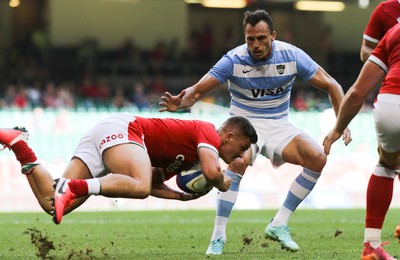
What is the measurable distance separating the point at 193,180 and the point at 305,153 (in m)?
1.44

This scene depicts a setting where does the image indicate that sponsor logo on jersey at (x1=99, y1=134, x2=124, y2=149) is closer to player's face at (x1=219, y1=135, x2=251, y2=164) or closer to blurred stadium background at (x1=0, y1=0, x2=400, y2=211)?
player's face at (x1=219, y1=135, x2=251, y2=164)

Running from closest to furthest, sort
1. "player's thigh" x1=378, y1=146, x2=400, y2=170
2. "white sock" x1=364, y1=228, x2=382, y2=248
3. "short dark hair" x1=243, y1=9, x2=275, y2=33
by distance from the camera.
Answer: "player's thigh" x1=378, y1=146, x2=400, y2=170 → "white sock" x1=364, y1=228, x2=382, y2=248 → "short dark hair" x1=243, y1=9, x2=275, y2=33

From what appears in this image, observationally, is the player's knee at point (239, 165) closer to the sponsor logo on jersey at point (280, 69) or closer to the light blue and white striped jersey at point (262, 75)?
the light blue and white striped jersey at point (262, 75)

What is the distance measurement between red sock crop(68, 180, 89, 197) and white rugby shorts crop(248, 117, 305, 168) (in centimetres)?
240

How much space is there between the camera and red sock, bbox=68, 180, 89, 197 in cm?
742

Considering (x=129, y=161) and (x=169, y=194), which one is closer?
(x=129, y=161)

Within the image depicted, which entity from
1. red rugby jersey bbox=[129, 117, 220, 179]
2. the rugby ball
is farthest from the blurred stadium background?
red rugby jersey bbox=[129, 117, 220, 179]

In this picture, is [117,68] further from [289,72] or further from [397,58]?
[397,58]

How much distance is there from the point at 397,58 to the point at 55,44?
24.0 meters

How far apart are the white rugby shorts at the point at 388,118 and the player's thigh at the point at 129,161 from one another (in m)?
2.04

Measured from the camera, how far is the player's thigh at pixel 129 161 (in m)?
7.79

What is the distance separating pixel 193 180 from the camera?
327 inches

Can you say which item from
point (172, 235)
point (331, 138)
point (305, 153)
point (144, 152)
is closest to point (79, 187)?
point (144, 152)

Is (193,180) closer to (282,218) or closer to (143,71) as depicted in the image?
(282,218)
